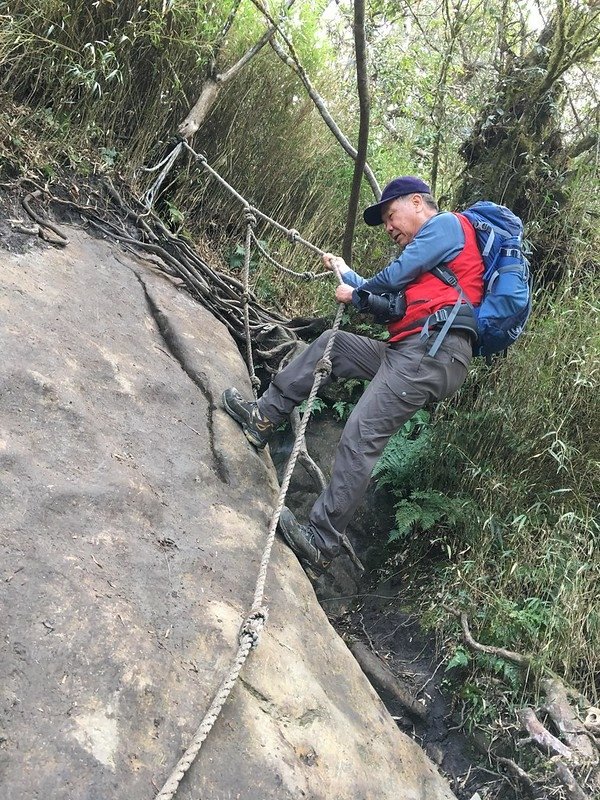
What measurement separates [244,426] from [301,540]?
0.74m

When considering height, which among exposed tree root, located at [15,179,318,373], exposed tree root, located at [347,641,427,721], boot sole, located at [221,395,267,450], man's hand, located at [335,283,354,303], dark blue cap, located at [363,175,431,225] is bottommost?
exposed tree root, located at [347,641,427,721]

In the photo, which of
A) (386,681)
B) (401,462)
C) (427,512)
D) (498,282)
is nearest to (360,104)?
(498,282)

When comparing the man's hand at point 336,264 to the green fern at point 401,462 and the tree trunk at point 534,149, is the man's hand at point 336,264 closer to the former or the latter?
the green fern at point 401,462

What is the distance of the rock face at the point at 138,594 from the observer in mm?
1755

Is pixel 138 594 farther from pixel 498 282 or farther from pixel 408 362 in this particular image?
pixel 498 282

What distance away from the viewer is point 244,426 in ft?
11.4

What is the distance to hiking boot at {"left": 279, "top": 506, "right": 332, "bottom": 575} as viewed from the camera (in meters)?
3.11

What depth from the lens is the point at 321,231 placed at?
5941 millimetres

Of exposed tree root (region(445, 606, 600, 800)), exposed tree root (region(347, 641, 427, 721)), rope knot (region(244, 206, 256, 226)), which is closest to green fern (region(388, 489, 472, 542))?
exposed tree root (region(347, 641, 427, 721))

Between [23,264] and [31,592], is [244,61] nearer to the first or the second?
[23,264]

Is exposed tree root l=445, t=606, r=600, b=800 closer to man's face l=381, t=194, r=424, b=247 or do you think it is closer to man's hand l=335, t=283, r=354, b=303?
man's hand l=335, t=283, r=354, b=303

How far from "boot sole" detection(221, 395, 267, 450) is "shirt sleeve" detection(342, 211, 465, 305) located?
109cm

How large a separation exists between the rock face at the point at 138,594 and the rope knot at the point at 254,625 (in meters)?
0.08

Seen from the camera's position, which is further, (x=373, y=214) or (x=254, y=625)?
(x=373, y=214)
